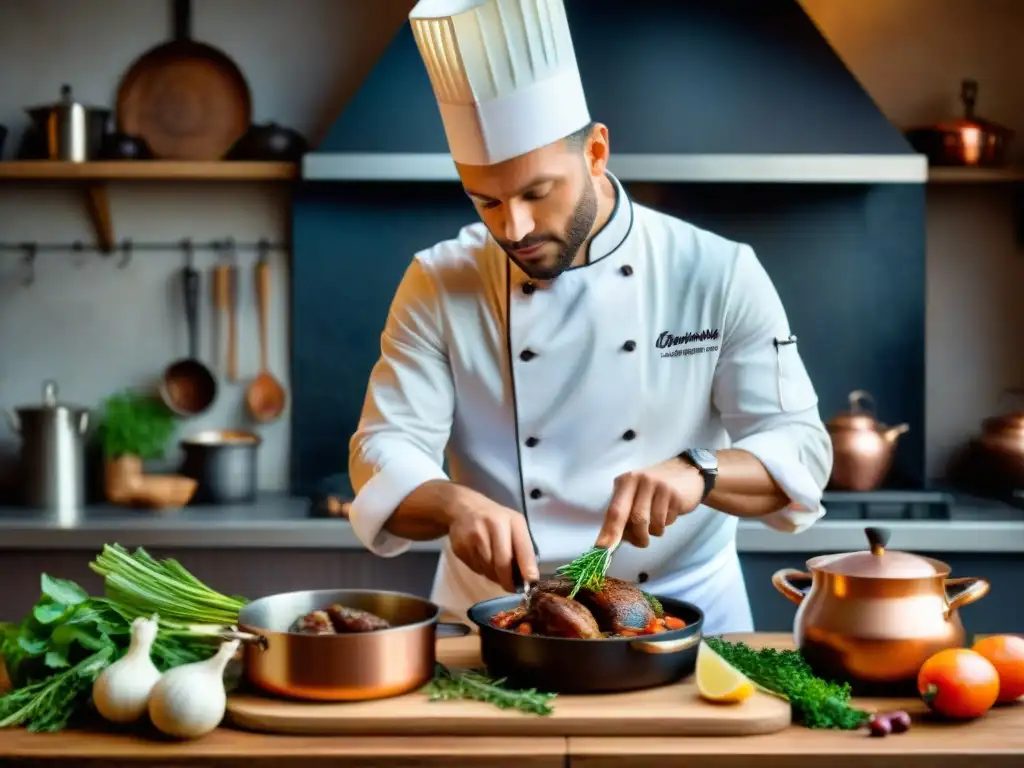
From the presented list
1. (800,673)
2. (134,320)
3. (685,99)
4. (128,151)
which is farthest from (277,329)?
(800,673)

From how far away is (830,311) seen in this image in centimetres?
365

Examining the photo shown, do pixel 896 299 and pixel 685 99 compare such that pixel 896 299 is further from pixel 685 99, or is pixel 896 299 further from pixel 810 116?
pixel 685 99

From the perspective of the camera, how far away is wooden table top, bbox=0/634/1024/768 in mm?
1280

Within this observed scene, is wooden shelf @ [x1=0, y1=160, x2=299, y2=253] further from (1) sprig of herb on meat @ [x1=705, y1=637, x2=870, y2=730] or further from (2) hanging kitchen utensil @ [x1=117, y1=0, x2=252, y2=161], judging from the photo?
(1) sprig of herb on meat @ [x1=705, y1=637, x2=870, y2=730]

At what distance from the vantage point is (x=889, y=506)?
10.5 feet

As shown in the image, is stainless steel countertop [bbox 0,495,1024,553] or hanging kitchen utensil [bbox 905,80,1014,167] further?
hanging kitchen utensil [bbox 905,80,1014,167]

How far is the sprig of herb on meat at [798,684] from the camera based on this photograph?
1.36 meters

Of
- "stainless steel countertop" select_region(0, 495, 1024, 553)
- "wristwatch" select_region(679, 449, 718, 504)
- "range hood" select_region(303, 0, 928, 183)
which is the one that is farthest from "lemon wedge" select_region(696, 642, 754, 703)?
"range hood" select_region(303, 0, 928, 183)

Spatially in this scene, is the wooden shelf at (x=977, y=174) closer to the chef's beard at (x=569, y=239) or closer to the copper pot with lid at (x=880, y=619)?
the chef's beard at (x=569, y=239)

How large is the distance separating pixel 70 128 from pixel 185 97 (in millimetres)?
360

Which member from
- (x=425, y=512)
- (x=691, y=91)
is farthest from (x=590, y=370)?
(x=691, y=91)

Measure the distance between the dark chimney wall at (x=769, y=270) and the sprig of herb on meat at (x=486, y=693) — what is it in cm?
223

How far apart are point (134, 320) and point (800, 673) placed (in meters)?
2.80

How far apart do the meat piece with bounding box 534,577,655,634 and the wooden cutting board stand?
0.10m
